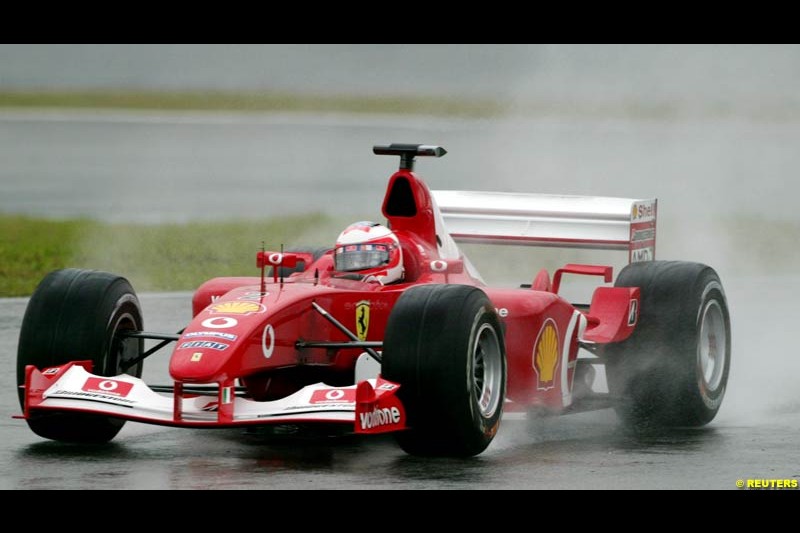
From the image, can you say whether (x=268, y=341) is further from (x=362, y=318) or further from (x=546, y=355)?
(x=546, y=355)

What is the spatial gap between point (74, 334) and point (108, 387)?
609 mm

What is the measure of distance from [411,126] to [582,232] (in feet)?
48.1

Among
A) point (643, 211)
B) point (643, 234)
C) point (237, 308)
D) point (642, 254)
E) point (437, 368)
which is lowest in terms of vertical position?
point (437, 368)

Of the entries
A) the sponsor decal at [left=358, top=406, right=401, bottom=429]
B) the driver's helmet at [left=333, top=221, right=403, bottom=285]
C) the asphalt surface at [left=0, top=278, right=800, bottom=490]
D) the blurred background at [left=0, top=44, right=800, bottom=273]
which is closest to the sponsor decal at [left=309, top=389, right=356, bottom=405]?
the sponsor decal at [left=358, top=406, right=401, bottom=429]

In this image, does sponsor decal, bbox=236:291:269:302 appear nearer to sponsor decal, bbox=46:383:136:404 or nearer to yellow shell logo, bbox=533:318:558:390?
sponsor decal, bbox=46:383:136:404

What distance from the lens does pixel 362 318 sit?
970cm

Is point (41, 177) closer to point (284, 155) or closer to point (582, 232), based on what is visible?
point (284, 155)

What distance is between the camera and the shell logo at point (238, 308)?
8969mm

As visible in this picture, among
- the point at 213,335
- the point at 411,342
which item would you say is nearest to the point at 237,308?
the point at 213,335

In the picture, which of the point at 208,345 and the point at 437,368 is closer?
the point at 437,368

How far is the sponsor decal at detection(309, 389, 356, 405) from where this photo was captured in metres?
8.41

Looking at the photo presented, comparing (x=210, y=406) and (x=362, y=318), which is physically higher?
(x=362, y=318)

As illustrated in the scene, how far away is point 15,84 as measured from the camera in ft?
93.4

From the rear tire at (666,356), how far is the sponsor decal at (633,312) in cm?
4
